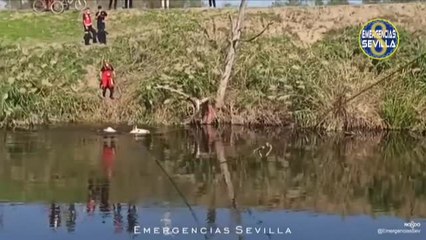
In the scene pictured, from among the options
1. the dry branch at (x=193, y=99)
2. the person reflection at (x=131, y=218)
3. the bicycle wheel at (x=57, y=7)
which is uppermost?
the bicycle wheel at (x=57, y=7)

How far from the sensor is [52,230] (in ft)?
29.5

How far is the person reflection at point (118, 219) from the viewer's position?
29.6 feet

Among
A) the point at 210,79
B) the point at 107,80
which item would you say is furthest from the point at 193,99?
the point at 107,80

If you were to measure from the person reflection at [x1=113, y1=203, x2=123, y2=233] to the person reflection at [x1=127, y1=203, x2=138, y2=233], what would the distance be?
0.10 metres

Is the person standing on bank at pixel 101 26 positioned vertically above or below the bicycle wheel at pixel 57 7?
below

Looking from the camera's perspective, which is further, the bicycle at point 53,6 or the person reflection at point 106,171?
the bicycle at point 53,6

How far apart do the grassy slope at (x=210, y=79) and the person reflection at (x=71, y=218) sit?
8732 millimetres

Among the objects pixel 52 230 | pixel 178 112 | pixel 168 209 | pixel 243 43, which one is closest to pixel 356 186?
pixel 168 209

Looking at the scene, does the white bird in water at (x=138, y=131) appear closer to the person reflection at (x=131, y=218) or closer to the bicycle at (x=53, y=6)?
the person reflection at (x=131, y=218)

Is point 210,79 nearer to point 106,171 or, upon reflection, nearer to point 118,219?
point 106,171

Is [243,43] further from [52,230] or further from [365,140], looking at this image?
[52,230]

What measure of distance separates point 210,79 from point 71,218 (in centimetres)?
992

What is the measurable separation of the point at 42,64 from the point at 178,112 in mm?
4316

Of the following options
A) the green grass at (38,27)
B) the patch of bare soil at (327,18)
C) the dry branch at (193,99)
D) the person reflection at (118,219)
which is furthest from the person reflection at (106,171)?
the patch of bare soil at (327,18)
